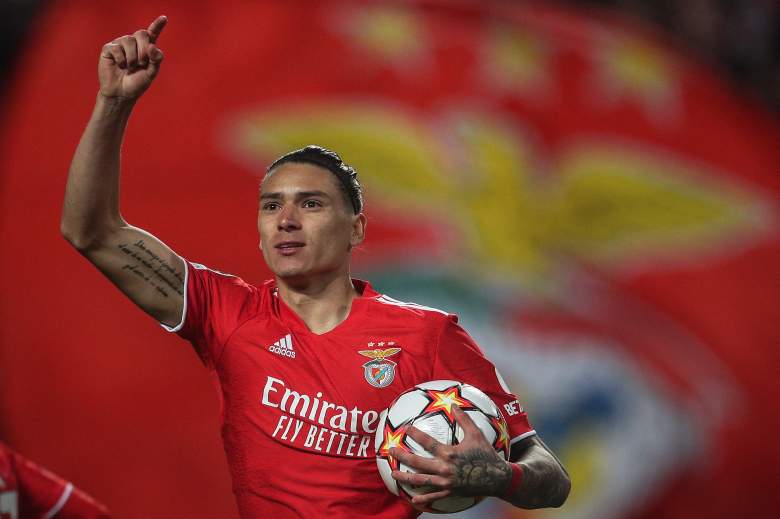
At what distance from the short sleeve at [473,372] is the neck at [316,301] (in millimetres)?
323

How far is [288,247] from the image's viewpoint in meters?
2.79

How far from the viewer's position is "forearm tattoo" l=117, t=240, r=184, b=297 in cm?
267

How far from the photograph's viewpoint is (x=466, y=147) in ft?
23.0

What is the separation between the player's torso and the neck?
41 mm

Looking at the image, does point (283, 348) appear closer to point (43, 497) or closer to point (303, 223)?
point (303, 223)

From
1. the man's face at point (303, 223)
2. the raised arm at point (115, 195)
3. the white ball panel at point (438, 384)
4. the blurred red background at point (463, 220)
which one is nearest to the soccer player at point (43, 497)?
the raised arm at point (115, 195)

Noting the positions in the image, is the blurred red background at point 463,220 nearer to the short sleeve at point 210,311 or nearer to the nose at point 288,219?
the short sleeve at point 210,311

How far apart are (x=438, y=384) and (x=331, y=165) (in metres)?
0.80

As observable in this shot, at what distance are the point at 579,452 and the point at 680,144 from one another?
2620mm

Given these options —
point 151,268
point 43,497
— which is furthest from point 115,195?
point 43,497

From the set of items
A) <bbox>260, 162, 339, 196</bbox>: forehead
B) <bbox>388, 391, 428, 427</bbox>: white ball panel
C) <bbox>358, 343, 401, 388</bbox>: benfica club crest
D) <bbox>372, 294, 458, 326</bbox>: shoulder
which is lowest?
<bbox>388, 391, 428, 427</bbox>: white ball panel

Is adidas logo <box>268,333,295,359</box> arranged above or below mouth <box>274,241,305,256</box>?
below

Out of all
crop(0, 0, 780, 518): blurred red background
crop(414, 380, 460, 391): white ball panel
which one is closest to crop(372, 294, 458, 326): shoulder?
crop(414, 380, 460, 391): white ball panel

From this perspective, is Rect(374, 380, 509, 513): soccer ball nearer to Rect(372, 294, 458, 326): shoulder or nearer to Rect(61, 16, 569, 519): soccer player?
Rect(61, 16, 569, 519): soccer player
